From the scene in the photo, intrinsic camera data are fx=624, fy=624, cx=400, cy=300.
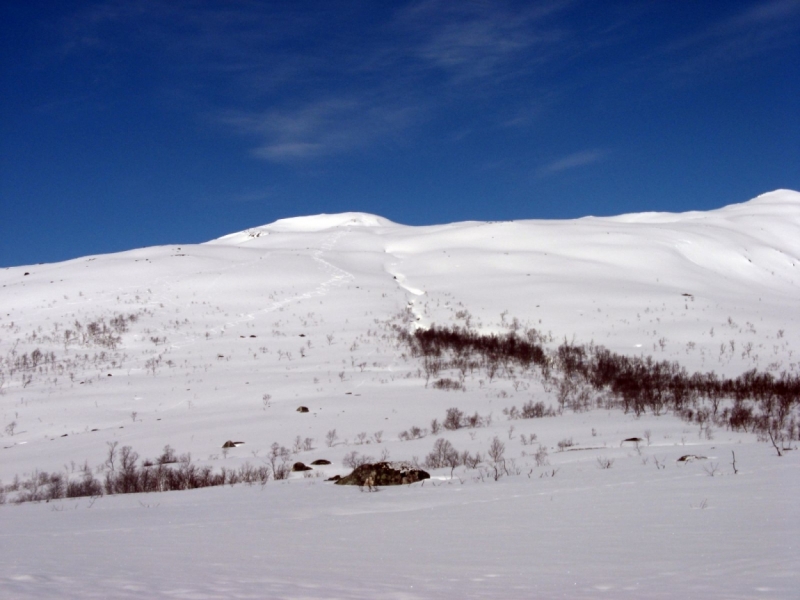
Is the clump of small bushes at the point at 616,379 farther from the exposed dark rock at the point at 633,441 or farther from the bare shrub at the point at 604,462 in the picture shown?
the bare shrub at the point at 604,462

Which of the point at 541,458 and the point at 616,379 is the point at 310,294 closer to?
the point at 616,379

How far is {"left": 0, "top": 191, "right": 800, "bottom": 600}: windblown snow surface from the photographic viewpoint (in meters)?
4.39

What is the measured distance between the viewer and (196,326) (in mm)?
27891

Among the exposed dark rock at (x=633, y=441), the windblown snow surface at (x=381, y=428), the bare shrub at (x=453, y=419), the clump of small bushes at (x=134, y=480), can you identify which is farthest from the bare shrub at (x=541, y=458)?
the clump of small bushes at (x=134, y=480)

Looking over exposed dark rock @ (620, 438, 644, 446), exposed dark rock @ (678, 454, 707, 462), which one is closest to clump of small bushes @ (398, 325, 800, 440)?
exposed dark rock @ (620, 438, 644, 446)

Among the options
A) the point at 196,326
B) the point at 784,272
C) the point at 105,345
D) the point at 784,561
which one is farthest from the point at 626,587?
the point at 784,272

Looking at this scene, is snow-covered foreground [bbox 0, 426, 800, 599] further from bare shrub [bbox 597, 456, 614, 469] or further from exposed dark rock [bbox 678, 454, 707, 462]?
exposed dark rock [bbox 678, 454, 707, 462]

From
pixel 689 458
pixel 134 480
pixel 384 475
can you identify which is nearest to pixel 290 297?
pixel 134 480

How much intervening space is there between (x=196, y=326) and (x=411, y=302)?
10496 millimetres

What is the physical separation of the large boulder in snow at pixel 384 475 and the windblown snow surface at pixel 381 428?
0.28 meters

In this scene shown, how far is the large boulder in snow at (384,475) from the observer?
372 inches

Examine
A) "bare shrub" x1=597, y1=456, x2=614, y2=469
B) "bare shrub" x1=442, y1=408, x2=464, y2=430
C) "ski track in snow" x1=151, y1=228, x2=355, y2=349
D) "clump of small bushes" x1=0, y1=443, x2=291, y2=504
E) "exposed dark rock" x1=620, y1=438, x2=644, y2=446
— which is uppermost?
"ski track in snow" x1=151, y1=228, x2=355, y2=349

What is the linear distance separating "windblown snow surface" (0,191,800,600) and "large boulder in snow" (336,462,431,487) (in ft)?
0.90

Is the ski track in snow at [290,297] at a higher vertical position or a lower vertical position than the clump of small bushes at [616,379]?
higher
